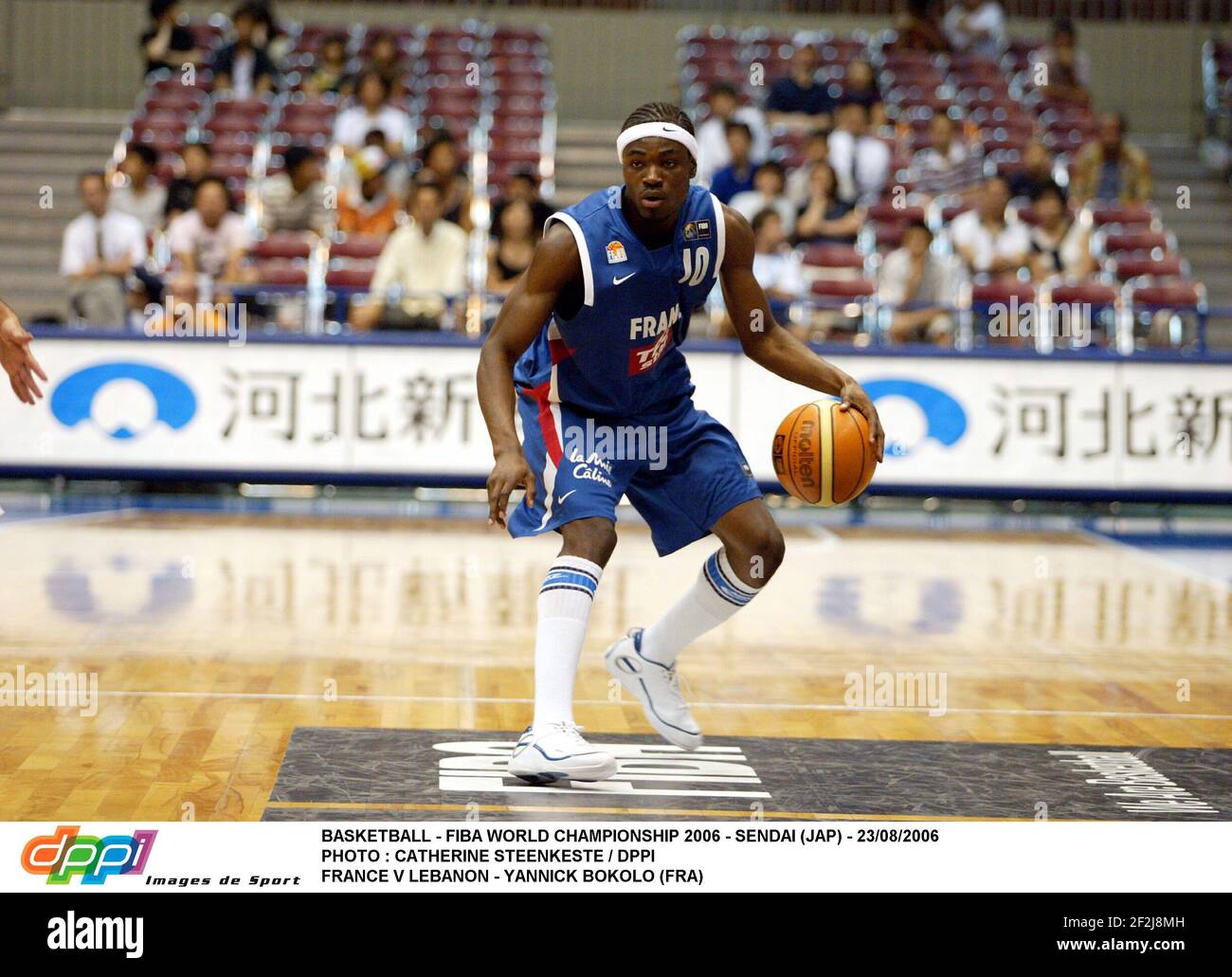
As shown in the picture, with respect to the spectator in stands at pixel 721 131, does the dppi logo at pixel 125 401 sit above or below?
below

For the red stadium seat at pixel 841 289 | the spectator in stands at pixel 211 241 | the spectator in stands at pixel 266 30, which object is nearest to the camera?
the spectator in stands at pixel 211 241

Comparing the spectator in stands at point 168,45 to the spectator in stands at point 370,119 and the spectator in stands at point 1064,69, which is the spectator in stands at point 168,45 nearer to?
the spectator in stands at point 370,119

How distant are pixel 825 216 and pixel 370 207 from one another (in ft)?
13.6

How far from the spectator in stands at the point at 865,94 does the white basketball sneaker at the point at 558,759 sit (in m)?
12.7

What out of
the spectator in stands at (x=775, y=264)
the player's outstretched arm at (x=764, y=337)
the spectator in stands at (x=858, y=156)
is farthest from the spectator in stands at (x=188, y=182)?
the player's outstretched arm at (x=764, y=337)

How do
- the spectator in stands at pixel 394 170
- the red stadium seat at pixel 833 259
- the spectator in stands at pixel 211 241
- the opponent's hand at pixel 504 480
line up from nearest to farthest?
1. the opponent's hand at pixel 504 480
2. the spectator in stands at pixel 211 241
3. the red stadium seat at pixel 833 259
4. the spectator in stands at pixel 394 170

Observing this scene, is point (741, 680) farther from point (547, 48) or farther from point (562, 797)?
point (547, 48)

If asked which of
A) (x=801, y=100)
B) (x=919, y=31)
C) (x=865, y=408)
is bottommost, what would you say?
(x=865, y=408)

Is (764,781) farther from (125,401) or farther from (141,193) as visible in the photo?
(141,193)

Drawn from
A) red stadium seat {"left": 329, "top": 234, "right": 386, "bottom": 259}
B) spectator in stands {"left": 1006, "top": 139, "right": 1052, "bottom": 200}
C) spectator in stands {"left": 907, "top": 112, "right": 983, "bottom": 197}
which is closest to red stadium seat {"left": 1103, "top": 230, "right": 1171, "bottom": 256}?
spectator in stands {"left": 1006, "top": 139, "right": 1052, "bottom": 200}

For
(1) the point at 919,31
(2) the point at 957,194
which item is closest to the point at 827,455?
(2) the point at 957,194

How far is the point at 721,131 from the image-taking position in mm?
16453

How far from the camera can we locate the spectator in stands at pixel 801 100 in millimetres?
17578
